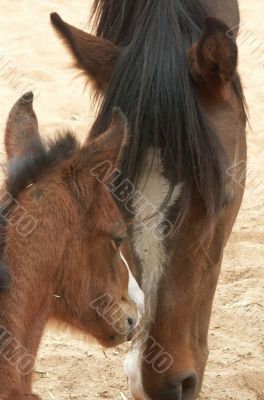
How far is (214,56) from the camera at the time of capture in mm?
3307

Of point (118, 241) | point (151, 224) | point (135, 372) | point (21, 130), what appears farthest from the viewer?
point (135, 372)

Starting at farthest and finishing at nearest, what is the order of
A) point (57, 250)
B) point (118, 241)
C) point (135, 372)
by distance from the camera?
point (135, 372), point (118, 241), point (57, 250)

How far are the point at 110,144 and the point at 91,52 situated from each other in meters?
0.89

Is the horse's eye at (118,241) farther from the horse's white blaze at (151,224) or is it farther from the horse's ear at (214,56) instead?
the horse's ear at (214,56)

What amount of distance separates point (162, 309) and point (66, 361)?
133 cm

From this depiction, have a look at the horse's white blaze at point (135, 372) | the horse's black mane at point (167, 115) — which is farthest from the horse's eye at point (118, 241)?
the horse's white blaze at point (135, 372)

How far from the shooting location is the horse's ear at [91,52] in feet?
11.7

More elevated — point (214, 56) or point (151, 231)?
point (214, 56)

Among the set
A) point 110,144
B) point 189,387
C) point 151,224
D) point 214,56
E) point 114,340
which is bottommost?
point 189,387

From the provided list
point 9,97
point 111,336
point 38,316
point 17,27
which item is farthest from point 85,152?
point 17,27

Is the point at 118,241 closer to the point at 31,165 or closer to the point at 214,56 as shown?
the point at 31,165

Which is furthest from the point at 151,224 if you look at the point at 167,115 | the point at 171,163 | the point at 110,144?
the point at 110,144

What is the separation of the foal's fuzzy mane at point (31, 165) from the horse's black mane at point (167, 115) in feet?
1.25

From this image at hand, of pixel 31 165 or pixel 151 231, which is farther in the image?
pixel 151 231
